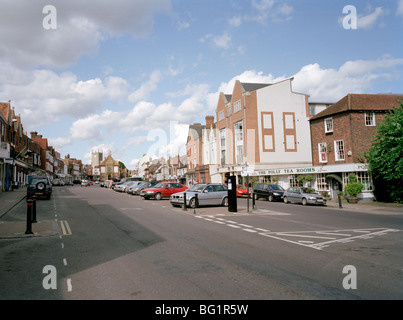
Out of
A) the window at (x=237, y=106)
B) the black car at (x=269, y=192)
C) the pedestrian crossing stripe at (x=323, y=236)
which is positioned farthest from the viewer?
the window at (x=237, y=106)

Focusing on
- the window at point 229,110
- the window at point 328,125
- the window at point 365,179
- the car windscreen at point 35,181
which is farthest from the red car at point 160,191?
the window at point 229,110

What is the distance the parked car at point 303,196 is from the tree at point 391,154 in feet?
16.4

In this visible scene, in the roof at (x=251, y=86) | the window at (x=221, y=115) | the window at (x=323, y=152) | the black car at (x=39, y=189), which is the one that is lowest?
the black car at (x=39, y=189)

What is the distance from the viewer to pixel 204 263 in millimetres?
6488

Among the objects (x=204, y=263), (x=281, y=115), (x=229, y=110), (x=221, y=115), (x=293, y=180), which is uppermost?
(x=229, y=110)

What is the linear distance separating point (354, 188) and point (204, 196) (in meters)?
13.8

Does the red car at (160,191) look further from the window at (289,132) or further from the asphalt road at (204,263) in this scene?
the window at (289,132)

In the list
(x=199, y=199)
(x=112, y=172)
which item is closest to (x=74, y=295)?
(x=199, y=199)

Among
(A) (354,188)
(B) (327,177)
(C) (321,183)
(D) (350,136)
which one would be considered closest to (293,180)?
(C) (321,183)

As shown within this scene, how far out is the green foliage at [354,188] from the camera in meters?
25.4

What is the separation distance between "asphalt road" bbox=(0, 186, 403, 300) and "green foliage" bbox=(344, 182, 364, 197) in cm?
1510

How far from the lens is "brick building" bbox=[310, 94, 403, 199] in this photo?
1115 inches

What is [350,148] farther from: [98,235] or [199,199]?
[98,235]

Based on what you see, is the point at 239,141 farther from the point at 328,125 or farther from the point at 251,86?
the point at 328,125
